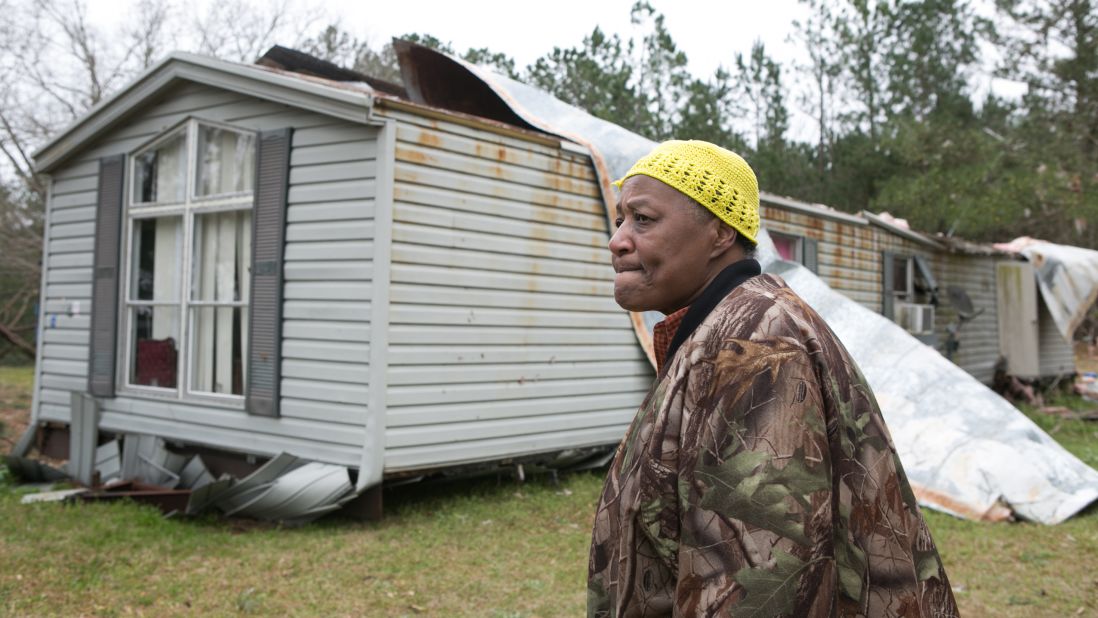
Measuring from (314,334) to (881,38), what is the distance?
65.2 ft

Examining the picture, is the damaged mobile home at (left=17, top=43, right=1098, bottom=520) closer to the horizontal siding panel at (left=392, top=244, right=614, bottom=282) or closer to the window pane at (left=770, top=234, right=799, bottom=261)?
the horizontal siding panel at (left=392, top=244, right=614, bottom=282)

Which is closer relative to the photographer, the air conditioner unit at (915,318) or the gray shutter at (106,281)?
the gray shutter at (106,281)

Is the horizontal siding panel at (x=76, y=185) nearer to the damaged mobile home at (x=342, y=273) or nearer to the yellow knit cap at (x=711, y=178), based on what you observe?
the damaged mobile home at (x=342, y=273)

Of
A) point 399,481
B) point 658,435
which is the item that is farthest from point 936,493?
point 658,435

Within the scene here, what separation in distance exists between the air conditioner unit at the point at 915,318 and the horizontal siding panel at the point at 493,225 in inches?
262

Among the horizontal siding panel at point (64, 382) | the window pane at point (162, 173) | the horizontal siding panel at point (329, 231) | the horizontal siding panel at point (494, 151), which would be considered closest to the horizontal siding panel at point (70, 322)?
the horizontal siding panel at point (64, 382)

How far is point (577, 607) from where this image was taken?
14.9 feet

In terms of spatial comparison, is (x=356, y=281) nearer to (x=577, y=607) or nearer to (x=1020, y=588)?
(x=577, y=607)

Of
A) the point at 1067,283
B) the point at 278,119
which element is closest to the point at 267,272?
the point at 278,119

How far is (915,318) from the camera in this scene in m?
12.6

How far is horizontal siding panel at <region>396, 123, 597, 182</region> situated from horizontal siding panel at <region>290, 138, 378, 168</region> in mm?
226

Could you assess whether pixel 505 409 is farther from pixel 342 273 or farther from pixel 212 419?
pixel 212 419

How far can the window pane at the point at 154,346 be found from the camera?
295 inches

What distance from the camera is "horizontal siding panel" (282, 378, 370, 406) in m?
6.15
